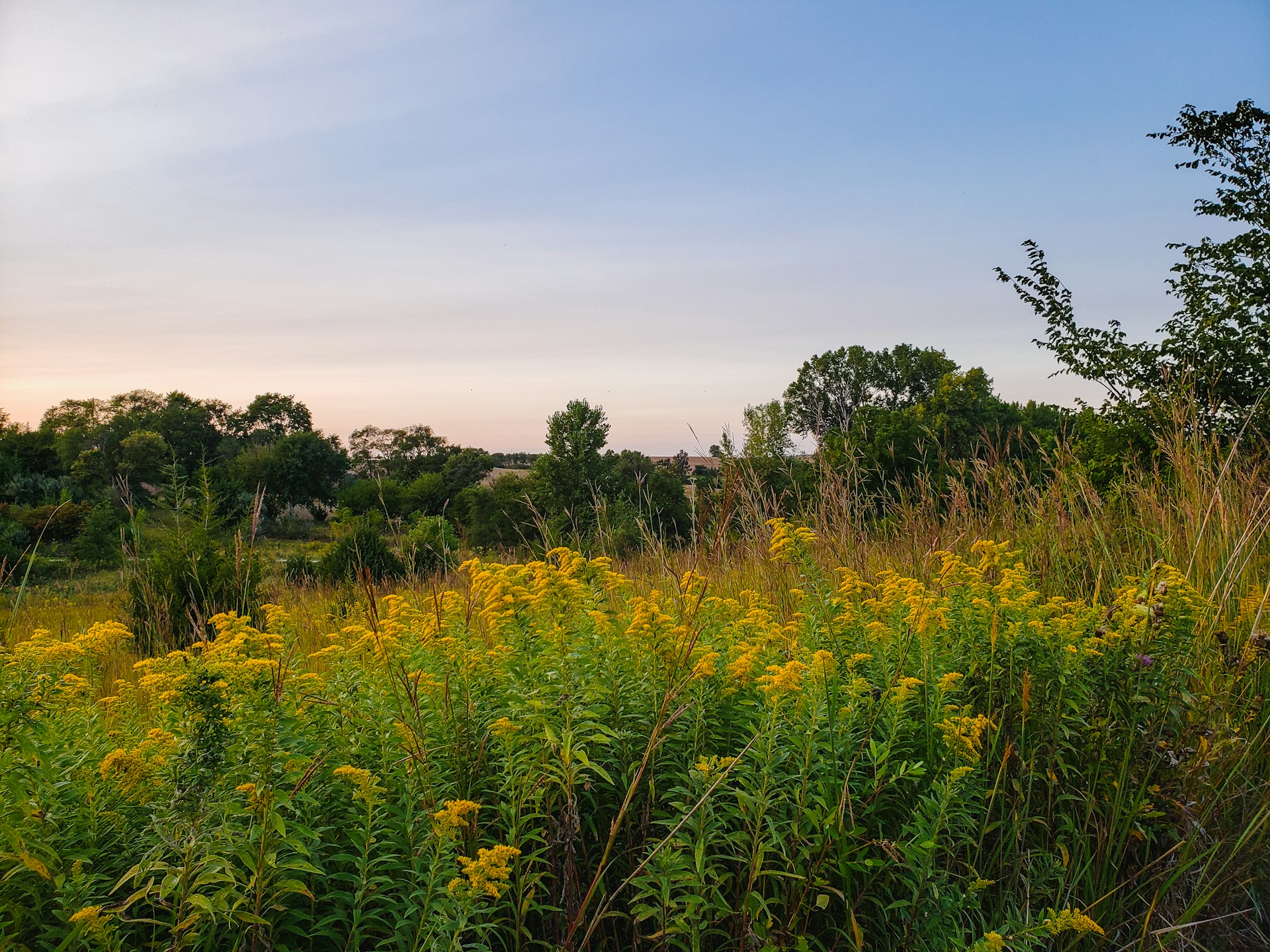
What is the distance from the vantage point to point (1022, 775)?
2432 mm

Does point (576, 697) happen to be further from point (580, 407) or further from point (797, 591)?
Answer: point (580, 407)

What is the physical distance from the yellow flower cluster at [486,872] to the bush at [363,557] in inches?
500

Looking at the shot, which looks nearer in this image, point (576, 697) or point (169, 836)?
point (169, 836)

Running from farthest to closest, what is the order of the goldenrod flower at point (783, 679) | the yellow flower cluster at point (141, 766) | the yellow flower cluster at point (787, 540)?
the yellow flower cluster at point (787, 540) → the goldenrod flower at point (783, 679) → the yellow flower cluster at point (141, 766)

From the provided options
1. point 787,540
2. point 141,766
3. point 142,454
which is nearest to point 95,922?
point 141,766

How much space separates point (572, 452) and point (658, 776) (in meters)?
30.0

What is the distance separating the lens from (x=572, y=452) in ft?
105

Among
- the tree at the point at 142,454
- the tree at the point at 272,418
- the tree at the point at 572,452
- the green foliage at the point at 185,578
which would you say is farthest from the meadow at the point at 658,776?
the tree at the point at 272,418

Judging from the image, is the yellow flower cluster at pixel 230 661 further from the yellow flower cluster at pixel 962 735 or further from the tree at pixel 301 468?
the tree at pixel 301 468

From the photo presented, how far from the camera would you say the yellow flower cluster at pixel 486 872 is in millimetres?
1531

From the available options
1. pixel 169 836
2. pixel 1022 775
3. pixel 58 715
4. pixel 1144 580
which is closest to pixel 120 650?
pixel 58 715

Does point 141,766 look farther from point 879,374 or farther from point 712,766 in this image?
point 879,374

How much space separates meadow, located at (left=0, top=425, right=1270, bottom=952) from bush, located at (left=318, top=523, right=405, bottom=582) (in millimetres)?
11263

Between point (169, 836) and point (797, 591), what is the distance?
2004 millimetres
